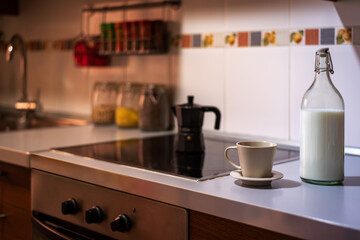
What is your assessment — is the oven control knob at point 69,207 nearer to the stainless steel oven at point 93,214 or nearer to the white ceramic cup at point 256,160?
the stainless steel oven at point 93,214

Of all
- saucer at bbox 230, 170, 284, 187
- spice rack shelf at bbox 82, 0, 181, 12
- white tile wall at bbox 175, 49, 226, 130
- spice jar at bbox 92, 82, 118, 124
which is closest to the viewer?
saucer at bbox 230, 170, 284, 187

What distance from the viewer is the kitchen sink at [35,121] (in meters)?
2.30

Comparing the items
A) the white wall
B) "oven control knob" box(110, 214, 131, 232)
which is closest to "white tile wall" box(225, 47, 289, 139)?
the white wall

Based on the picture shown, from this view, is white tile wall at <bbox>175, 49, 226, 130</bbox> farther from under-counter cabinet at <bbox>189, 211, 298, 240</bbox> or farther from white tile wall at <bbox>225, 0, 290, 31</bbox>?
under-counter cabinet at <bbox>189, 211, 298, 240</bbox>

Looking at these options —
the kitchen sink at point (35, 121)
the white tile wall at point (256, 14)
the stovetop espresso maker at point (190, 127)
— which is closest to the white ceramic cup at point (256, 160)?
the stovetop espresso maker at point (190, 127)

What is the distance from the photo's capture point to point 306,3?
1.53 m

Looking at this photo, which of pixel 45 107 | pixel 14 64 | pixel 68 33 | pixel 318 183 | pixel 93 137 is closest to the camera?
pixel 318 183

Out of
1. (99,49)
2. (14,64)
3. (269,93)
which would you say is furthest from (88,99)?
(269,93)

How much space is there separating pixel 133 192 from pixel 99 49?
1.18m

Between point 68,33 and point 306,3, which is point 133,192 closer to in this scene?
point 306,3

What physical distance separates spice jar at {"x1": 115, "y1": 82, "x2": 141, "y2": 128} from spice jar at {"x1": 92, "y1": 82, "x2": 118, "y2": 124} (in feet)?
0.22

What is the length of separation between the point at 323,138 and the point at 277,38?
621 millimetres

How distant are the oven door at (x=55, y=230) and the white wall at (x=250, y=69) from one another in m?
0.69

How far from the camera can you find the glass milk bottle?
1.08m
